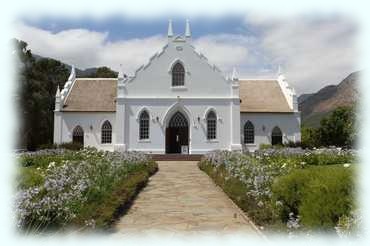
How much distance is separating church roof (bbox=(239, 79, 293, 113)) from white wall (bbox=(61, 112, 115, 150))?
12.9 metres

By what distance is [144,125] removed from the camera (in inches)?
1581

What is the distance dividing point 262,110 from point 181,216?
31854 millimetres

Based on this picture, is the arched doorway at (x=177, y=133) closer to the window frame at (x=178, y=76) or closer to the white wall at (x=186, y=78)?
the white wall at (x=186, y=78)

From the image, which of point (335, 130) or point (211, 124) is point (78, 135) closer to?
point (211, 124)

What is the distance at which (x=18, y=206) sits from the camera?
8.07 metres

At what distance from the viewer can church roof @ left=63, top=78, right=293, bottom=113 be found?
42656mm

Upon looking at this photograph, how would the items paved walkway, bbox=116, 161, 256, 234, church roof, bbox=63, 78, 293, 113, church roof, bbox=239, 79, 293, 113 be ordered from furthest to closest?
church roof, bbox=239, 79, 293, 113 → church roof, bbox=63, 78, 293, 113 → paved walkway, bbox=116, 161, 256, 234

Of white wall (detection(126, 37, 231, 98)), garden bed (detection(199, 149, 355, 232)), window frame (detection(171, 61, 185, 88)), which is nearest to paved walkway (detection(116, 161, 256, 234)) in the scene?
garden bed (detection(199, 149, 355, 232))

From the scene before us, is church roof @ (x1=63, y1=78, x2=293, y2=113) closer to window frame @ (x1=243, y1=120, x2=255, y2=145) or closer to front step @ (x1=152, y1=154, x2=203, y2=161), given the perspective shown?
window frame @ (x1=243, y1=120, x2=255, y2=145)

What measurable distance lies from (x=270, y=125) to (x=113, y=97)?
15.3m

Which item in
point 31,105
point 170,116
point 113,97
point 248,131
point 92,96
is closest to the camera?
point 170,116

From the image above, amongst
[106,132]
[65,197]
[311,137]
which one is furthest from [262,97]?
[65,197]

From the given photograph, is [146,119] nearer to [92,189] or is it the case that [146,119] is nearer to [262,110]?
[262,110]

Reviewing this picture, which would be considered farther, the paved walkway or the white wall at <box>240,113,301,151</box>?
the white wall at <box>240,113,301,151</box>
